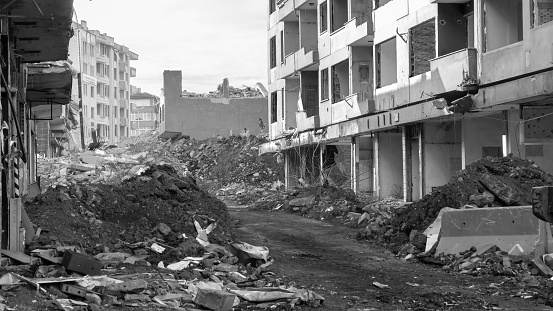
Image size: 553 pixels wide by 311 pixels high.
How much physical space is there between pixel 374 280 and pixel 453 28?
14.1m

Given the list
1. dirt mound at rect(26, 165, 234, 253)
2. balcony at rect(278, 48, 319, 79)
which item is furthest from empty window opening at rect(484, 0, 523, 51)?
balcony at rect(278, 48, 319, 79)

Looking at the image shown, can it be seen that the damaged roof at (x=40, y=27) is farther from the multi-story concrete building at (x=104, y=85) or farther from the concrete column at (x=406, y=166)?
the multi-story concrete building at (x=104, y=85)

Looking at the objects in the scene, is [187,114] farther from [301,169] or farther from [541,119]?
[541,119]

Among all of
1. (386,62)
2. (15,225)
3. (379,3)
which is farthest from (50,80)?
(379,3)

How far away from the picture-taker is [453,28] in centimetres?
2458

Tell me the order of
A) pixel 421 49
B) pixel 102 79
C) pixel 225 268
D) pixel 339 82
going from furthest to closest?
pixel 102 79 → pixel 339 82 → pixel 421 49 → pixel 225 268

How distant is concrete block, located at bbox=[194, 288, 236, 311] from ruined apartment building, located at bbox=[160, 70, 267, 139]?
50.6m

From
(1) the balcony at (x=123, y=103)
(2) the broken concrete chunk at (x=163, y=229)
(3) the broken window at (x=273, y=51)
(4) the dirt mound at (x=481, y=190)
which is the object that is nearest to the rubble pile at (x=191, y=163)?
(3) the broken window at (x=273, y=51)

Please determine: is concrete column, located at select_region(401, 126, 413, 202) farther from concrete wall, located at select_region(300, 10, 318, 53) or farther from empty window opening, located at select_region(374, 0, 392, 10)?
concrete wall, located at select_region(300, 10, 318, 53)

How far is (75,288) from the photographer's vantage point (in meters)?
9.62

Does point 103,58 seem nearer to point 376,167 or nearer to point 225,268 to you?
point 376,167

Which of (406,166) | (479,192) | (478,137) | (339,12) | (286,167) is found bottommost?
(479,192)

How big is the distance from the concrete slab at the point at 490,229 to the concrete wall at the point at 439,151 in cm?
1246

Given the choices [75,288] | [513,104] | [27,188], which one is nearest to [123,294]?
[75,288]
